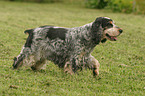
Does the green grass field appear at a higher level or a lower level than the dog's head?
lower

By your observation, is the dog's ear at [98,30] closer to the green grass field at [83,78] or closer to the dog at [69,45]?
the dog at [69,45]

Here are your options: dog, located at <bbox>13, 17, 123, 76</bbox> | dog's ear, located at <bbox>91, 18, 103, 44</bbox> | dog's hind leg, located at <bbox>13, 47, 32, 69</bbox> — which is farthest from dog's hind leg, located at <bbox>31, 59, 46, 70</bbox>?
dog's ear, located at <bbox>91, 18, 103, 44</bbox>

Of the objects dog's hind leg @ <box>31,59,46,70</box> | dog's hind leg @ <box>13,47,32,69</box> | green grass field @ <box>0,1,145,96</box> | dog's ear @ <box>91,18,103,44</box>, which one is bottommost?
green grass field @ <box>0,1,145,96</box>

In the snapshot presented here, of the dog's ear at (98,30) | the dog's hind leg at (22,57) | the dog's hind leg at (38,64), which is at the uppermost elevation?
the dog's ear at (98,30)

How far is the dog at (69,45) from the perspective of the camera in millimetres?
6422

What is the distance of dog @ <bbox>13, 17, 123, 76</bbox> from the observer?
6.42m

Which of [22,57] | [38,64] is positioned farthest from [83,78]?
[22,57]

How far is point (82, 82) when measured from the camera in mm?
6359

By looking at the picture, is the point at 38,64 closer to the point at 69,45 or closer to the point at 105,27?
the point at 69,45

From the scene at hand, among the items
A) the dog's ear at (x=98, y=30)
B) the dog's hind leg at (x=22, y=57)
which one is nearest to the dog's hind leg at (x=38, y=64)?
the dog's hind leg at (x=22, y=57)

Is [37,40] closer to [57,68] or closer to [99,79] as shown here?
[57,68]

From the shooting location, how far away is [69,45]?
6703 mm

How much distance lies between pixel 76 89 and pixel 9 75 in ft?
5.78

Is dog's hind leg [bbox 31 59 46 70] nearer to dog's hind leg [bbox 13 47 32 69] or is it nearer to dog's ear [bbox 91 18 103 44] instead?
dog's hind leg [bbox 13 47 32 69]
